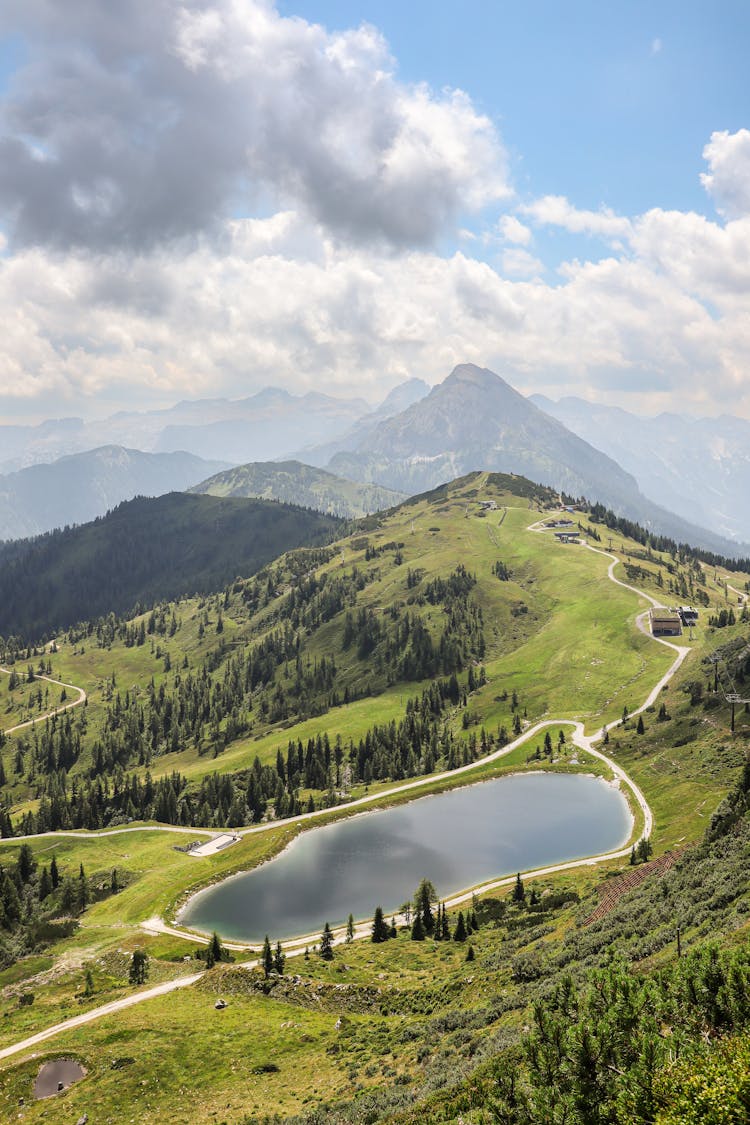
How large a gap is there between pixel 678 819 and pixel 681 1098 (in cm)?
12393

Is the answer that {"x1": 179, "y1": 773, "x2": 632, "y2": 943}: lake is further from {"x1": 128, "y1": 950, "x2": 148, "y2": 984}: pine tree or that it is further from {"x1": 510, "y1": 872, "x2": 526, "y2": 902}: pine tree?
{"x1": 128, "y1": 950, "x2": 148, "y2": 984}: pine tree

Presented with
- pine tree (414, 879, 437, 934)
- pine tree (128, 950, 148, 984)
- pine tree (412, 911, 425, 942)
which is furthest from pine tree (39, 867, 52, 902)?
pine tree (412, 911, 425, 942)

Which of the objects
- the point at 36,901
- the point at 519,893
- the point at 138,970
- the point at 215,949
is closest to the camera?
the point at 138,970

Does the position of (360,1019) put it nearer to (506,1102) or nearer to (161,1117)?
(161,1117)

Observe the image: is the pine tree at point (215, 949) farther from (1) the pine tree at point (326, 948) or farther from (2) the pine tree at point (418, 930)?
(2) the pine tree at point (418, 930)

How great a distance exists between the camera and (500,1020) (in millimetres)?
52719

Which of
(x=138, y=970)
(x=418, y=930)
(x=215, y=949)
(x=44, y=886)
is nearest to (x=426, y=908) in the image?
(x=418, y=930)

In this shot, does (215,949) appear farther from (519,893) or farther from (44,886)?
(44,886)

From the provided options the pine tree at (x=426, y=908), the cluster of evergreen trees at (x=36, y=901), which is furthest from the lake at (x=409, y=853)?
the cluster of evergreen trees at (x=36, y=901)

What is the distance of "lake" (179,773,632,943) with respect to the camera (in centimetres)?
12394

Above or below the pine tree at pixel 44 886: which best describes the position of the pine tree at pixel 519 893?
above

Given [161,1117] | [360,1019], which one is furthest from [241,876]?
[161,1117]

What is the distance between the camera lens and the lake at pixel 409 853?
12394cm

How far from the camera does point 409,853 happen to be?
145375mm
